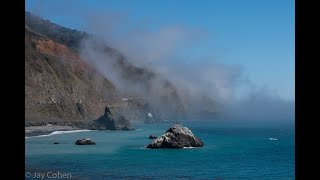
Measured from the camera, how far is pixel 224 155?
50500mm

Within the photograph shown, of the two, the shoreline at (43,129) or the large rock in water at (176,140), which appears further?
the shoreline at (43,129)

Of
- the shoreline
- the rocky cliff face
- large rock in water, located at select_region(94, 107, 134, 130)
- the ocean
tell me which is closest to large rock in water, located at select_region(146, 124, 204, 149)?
the ocean

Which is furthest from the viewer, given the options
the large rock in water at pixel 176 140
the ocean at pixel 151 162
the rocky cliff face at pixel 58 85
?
the rocky cliff face at pixel 58 85

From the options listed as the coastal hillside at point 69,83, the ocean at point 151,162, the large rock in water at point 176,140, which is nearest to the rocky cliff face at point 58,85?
the coastal hillside at point 69,83

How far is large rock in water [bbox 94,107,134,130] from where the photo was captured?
8006 cm

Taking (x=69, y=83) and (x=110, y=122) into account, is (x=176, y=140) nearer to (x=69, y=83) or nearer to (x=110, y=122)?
(x=110, y=122)

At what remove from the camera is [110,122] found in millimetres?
81375

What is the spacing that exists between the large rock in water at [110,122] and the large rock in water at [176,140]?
98.7ft

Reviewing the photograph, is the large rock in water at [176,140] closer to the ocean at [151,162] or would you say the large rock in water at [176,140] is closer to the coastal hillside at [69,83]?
the ocean at [151,162]

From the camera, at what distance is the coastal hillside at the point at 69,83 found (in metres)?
75.8

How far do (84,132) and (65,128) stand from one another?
12.4ft

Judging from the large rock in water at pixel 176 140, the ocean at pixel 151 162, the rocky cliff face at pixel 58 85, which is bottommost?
the ocean at pixel 151 162

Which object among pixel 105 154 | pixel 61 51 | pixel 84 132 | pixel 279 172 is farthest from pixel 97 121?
pixel 279 172
